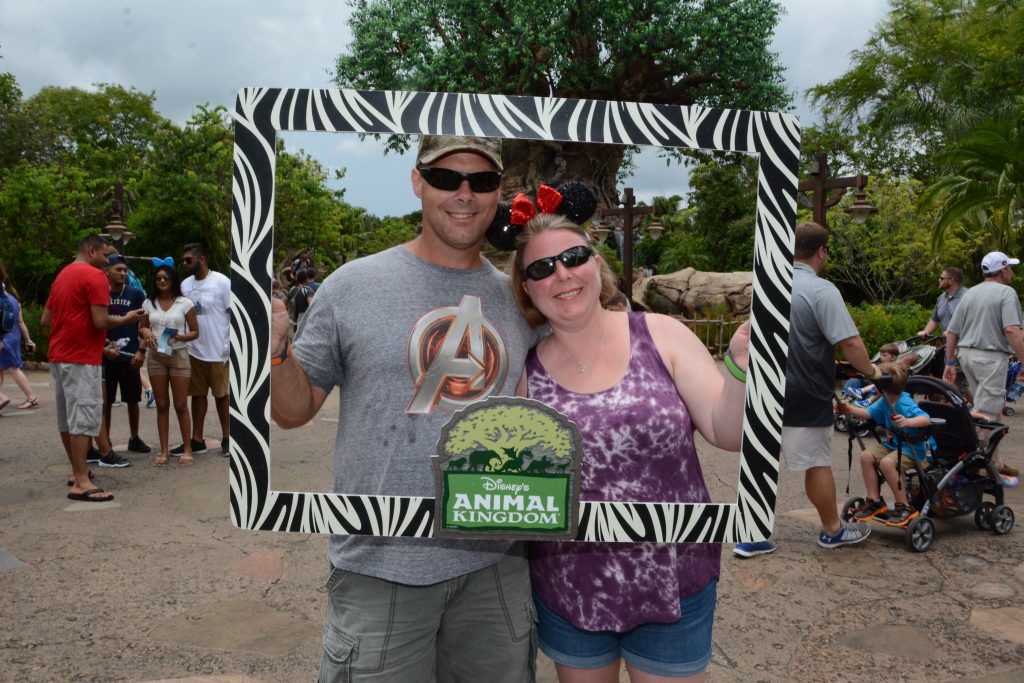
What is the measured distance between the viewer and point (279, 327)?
1.55 m

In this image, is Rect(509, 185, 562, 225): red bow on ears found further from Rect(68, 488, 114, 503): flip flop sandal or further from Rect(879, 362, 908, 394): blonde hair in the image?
Rect(68, 488, 114, 503): flip flop sandal

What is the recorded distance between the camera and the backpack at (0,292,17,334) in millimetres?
7395

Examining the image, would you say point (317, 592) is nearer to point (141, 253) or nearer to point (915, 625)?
point (915, 625)

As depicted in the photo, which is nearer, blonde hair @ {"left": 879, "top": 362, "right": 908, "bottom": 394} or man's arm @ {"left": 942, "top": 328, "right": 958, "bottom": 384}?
blonde hair @ {"left": 879, "top": 362, "right": 908, "bottom": 394}

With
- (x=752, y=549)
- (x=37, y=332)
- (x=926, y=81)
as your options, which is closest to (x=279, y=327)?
(x=752, y=549)

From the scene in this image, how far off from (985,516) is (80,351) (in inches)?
236

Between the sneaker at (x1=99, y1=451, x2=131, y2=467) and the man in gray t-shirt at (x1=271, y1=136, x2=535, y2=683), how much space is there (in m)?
5.17

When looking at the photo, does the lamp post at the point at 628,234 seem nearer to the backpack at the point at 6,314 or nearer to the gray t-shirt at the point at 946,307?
the gray t-shirt at the point at 946,307

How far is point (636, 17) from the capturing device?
19031 millimetres

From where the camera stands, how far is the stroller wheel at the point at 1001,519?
4688mm

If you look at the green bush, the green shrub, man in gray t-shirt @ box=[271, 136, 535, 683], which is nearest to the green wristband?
man in gray t-shirt @ box=[271, 136, 535, 683]

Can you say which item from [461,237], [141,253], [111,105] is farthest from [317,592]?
[111,105]

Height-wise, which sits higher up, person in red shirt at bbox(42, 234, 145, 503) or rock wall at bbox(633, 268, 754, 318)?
rock wall at bbox(633, 268, 754, 318)

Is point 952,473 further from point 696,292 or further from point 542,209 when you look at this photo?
point 542,209
